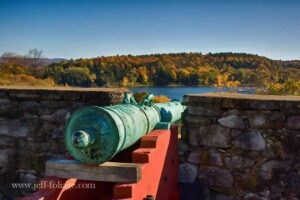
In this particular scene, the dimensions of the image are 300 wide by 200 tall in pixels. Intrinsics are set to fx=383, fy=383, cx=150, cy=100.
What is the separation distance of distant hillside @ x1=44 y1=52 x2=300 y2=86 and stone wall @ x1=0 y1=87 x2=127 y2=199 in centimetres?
1201

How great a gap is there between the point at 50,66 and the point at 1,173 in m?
17.7

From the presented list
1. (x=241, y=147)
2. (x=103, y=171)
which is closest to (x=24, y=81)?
(x=241, y=147)

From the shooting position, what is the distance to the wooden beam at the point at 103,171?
250 cm

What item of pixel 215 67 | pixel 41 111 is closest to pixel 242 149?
pixel 41 111

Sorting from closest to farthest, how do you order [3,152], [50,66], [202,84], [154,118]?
[154,118] < [3,152] < [202,84] < [50,66]

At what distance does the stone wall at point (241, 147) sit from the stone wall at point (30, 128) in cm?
103

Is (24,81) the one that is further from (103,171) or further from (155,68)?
(155,68)

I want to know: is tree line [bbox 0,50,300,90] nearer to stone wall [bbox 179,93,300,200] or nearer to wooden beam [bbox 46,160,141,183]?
stone wall [bbox 179,93,300,200]

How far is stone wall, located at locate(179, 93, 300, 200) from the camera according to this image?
3.52 metres


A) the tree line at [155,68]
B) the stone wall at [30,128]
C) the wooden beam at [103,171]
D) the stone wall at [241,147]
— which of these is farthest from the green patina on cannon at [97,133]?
the tree line at [155,68]

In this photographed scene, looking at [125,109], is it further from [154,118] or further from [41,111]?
[41,111]

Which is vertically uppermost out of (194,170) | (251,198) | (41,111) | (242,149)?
(41,111)

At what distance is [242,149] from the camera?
3.64 meters

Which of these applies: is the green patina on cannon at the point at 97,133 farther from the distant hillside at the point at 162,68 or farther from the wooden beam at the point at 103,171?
the distant hillside at the point at 162,68
